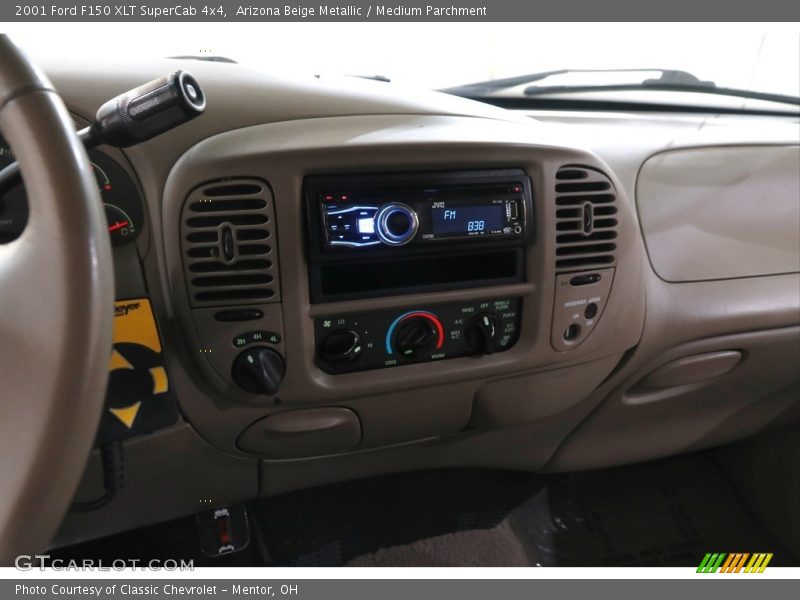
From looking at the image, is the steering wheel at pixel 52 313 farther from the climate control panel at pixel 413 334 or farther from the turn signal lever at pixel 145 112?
the climate control panel at pixel 413 334

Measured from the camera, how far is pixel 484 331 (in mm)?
930

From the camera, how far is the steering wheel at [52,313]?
0.45 metres

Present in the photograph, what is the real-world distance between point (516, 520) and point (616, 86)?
93cm

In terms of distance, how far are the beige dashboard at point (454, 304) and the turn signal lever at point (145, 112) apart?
19 centimetres

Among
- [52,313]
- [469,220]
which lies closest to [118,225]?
[52,313]

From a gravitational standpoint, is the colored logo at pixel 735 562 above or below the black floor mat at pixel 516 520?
below

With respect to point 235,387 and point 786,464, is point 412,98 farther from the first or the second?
point 786,464

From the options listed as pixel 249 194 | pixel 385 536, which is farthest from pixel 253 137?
pixel 385 536

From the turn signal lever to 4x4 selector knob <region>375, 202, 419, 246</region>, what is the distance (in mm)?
299

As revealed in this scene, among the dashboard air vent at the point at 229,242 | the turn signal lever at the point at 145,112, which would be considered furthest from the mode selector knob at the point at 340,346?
the turn signal lever at the point at 145,112

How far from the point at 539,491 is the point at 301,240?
2.97 ft

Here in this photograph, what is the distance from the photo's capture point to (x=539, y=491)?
1430 mm

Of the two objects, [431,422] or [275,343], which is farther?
[431,422]

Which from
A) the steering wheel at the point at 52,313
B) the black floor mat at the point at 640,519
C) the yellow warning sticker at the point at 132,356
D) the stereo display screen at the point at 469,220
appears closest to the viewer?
the steering wheel at the point at 52,313
